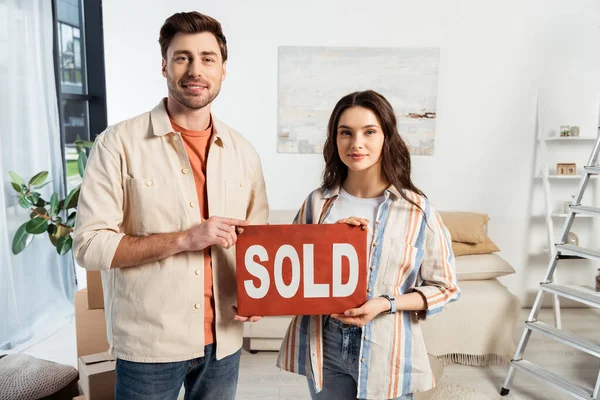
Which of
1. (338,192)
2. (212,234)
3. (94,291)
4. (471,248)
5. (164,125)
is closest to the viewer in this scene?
(212,234)

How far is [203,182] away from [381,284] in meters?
0.54

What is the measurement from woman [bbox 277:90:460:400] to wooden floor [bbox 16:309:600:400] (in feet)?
4.16

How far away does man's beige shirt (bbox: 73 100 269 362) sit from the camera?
1184 millimetres

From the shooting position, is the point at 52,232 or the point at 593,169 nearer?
the point at 593,169

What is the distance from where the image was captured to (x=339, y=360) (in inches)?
48.8

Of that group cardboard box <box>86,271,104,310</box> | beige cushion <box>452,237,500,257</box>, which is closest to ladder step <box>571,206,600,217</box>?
beige cushion <box>452,237,500,257</box>

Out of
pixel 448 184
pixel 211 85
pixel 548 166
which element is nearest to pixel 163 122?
pixel 211 85

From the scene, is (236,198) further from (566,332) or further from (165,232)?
(566,332)

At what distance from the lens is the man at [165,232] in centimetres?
117

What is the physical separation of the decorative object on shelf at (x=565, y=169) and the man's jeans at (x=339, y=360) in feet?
9.16

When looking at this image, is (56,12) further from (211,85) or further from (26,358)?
(211,85)

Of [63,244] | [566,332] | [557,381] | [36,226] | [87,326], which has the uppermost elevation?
[36,226]

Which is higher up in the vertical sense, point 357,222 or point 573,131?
point 573,131

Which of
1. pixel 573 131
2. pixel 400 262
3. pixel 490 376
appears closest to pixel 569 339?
pixel 490 376
